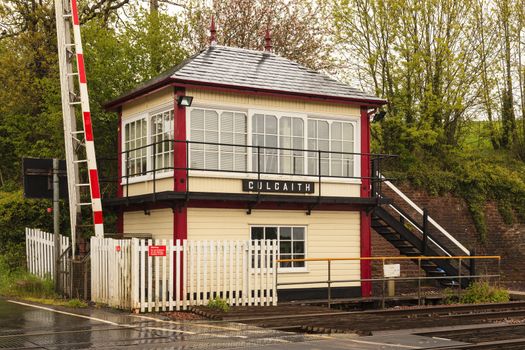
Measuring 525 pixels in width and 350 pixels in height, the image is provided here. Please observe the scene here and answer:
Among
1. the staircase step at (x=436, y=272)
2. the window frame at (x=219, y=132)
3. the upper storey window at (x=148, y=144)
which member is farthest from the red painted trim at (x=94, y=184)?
the staircase step at (x=436, y=272)

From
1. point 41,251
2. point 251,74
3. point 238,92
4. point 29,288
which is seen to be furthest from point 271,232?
point 29,288

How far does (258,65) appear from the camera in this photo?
2130 centimetres

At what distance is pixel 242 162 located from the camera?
775 inches

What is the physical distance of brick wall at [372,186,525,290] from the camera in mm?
28656

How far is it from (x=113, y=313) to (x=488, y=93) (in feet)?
72.2

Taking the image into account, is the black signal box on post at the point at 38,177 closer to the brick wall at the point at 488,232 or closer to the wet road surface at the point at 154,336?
the wet road surface at the point at 154,336

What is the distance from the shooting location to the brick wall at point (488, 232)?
28656 millimetres

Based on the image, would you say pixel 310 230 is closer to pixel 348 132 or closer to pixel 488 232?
pixel 348 132

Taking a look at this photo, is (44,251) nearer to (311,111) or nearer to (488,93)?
(311,111)

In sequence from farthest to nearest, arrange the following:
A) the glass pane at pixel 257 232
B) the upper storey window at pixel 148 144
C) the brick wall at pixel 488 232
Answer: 1. the brick wall at pixel 488 232
2. the glass pane at pixel 257 232
3. the upper storey window at pixel 148 144

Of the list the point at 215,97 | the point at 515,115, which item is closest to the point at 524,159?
the point at 515,115

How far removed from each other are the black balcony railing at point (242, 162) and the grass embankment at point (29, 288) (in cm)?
308

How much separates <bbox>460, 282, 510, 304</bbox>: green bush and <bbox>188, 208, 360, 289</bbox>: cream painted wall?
9.56ft

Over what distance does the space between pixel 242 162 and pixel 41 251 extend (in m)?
5.88
